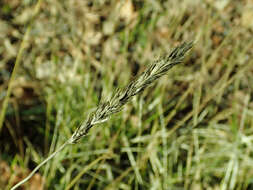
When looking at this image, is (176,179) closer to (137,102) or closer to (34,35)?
(137,102)

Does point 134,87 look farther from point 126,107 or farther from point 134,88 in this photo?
point 126,107

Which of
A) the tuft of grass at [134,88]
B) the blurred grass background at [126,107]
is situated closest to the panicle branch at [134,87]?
the tuft of grass at [134,88]

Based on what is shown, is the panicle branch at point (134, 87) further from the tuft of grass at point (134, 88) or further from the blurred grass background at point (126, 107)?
the blurred grass background at point (126, 107)

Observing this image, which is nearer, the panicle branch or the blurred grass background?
the panicle branch

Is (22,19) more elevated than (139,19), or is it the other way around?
(22,19)

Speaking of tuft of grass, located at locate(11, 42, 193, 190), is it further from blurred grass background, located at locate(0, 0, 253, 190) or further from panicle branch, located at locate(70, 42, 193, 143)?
blurred grass background, located at locate(0, 0, 253, 190)

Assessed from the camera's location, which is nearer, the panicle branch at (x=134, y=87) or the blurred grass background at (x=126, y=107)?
the panicle branch at (x=134, y=87)

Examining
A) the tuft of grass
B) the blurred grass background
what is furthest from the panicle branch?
the blurred grass background

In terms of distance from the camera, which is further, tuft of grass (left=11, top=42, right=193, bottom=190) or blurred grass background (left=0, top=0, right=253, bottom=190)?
blurred grass background (left=0, top=0, right=253, bottom=190)

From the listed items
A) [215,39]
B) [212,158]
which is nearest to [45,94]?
[212,158]
